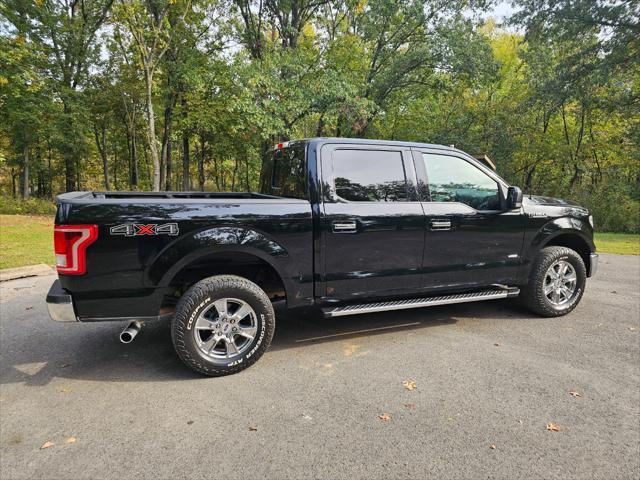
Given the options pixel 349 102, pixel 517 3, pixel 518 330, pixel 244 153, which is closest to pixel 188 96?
pixel 244 153

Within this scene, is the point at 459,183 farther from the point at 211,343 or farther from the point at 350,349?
the point at 211,343

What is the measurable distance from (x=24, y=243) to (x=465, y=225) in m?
10.6

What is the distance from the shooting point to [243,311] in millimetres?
3244

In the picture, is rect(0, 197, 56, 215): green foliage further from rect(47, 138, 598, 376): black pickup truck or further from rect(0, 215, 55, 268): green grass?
rect(47, 138, 598, 376): black pickup truck

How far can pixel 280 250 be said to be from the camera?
335 centimetres

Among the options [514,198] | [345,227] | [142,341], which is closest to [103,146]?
[142,341]

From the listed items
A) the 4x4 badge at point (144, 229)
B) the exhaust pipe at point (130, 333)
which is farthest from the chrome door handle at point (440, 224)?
the exhaust pipe at point (130, 333)

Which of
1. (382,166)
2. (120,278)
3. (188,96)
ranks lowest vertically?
(120,278)

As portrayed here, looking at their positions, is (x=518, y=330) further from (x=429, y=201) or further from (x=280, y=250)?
(x=280, y=250)

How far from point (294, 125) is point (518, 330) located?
A: 13169mm

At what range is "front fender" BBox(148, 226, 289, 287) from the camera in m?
3.00

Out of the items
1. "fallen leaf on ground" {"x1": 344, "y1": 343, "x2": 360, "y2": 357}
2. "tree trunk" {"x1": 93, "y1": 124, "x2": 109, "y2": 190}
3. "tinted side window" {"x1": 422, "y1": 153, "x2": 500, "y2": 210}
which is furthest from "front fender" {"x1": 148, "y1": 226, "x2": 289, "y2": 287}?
"tree trunk" {"x1": 93, "y1": 124, "x2": 109, "y2": 190}

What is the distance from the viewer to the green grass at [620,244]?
33.0ft

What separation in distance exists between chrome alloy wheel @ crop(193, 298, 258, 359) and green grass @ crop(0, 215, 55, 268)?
623 centimetres
